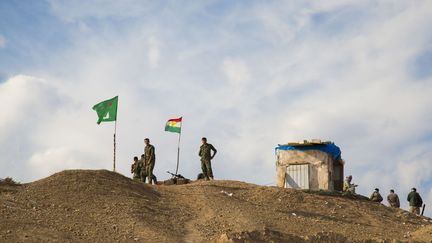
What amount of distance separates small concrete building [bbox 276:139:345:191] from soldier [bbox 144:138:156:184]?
525cm

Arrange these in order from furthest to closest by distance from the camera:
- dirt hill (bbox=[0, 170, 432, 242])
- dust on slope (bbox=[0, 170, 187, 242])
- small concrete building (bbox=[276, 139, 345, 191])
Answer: small concrete building (bbox=[276, 139, 345, 191])
dirt hill (bbox=[0, 170, 432, 242])
dust on slope (bbox=[0, 170, 187, 242])

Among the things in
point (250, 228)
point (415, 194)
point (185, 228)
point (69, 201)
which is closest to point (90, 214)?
point (69, 201)

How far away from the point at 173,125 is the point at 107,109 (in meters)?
3.01

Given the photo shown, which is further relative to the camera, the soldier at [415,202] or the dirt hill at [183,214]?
the soldier at [415,202]

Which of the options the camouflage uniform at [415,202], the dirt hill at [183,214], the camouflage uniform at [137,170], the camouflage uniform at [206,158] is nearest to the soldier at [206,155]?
the camouflage uniform at [206,158]

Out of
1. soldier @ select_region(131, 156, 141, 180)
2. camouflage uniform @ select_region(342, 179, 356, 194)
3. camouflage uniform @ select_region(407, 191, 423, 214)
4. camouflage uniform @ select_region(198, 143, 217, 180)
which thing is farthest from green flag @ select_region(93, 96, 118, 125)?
camouflage uniform @ select_region(407, 191, 423, 214)

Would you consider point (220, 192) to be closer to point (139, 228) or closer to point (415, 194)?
point (139, 228)

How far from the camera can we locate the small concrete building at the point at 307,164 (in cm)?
2486

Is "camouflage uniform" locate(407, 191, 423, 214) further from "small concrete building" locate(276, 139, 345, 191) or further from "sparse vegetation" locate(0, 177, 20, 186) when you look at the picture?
"sparse vegetation" locate(0, 177, 20, 186)

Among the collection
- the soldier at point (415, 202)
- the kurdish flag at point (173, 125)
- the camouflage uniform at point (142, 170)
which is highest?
the kurdish flag at point (173, 125)

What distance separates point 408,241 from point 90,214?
8.78m

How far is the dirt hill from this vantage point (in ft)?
49.8

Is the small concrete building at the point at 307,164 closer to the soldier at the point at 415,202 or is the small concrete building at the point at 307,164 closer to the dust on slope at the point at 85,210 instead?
the soldier at the point at 415,202

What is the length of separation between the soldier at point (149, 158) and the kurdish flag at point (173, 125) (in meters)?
3.17
